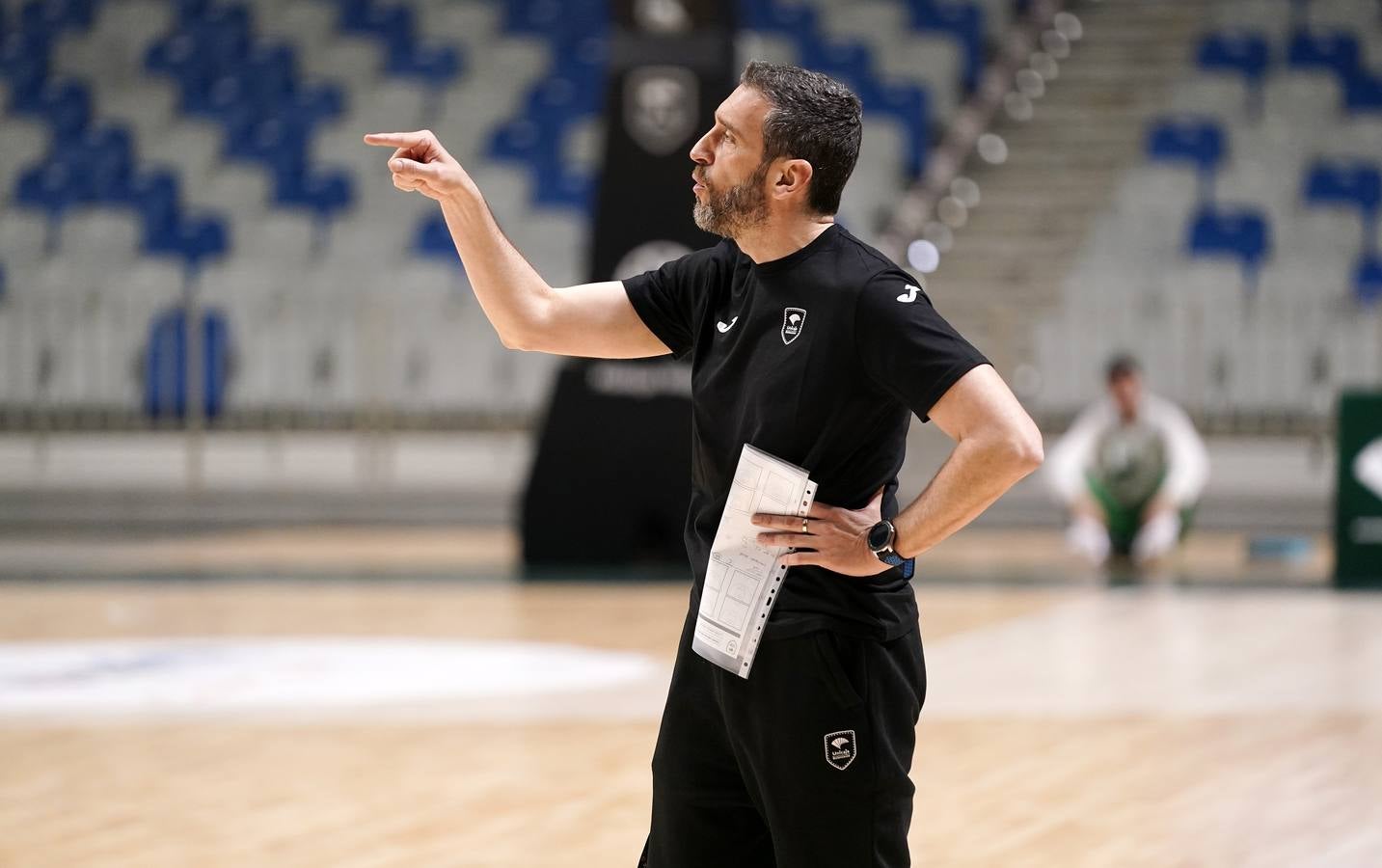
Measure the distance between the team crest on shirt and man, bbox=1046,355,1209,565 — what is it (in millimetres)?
8810

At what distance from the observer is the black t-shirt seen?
2.77 metres

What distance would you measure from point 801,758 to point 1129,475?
902 centimetres

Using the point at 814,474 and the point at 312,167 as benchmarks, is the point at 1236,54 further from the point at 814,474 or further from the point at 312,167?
the point at 814,474

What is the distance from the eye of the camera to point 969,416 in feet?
8.84

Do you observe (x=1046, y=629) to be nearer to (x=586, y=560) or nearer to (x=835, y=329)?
(x=586, y=560)

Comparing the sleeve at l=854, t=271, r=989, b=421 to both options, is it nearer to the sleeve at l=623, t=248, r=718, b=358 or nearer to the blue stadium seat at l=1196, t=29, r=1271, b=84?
the sleeve at l=623, t=248, r=718, b=358

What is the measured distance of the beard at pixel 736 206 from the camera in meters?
2.88

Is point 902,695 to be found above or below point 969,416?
below

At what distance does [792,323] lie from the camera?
2.88 meters

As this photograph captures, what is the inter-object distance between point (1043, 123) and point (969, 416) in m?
15.9

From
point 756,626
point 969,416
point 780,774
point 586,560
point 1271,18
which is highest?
point 1271,18

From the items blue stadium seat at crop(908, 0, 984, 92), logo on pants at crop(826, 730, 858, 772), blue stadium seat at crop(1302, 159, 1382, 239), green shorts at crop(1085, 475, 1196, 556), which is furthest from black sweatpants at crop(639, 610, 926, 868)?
blue stadium seat at crop(908, 0, 984, 92)

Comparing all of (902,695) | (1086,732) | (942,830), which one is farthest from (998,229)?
(902,695)

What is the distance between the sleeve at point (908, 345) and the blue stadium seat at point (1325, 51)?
50.5 ft
